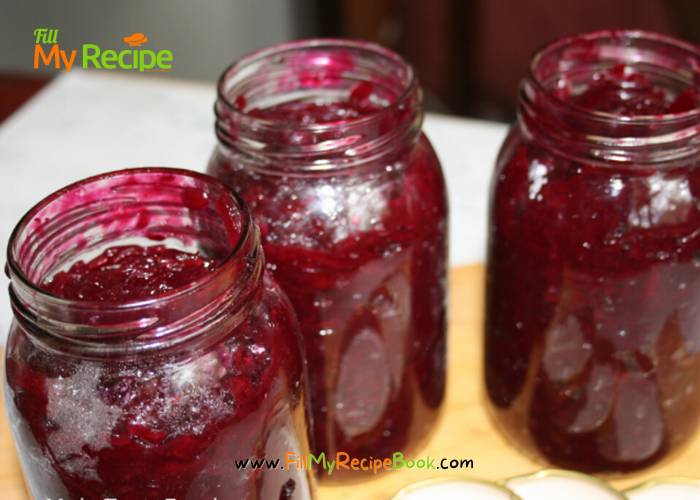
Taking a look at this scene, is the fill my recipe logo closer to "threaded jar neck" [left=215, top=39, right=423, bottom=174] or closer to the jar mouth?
"threaded jar neck" [left=215, top=39, right=423, bottom=174]

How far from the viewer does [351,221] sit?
734 mm

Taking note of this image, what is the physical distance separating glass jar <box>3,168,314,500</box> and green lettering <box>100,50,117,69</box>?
1405mm

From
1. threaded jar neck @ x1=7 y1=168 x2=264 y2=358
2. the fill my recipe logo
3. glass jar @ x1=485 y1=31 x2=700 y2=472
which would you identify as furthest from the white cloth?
threaded jar neck @ x1=7 y1=168 x2=264 y2=358

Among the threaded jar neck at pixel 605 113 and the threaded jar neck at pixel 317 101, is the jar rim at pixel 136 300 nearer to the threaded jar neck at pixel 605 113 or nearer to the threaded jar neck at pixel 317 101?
the threaded jar neck at pixel 317 101

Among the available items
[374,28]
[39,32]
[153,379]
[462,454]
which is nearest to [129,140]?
[39,32]

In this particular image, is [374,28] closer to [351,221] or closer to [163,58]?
[163,58]

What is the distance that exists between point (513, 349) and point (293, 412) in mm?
343

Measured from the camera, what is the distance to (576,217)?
0.75m

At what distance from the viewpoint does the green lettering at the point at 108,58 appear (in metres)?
1.93

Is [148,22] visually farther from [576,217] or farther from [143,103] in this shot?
[576,217]

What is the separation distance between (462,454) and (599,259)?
321 mm

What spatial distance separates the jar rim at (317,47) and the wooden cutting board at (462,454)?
41 centimetres

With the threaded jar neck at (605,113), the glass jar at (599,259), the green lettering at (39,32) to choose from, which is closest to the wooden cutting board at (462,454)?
the glass jar at (599,259)

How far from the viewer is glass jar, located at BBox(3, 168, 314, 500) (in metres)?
0.54
